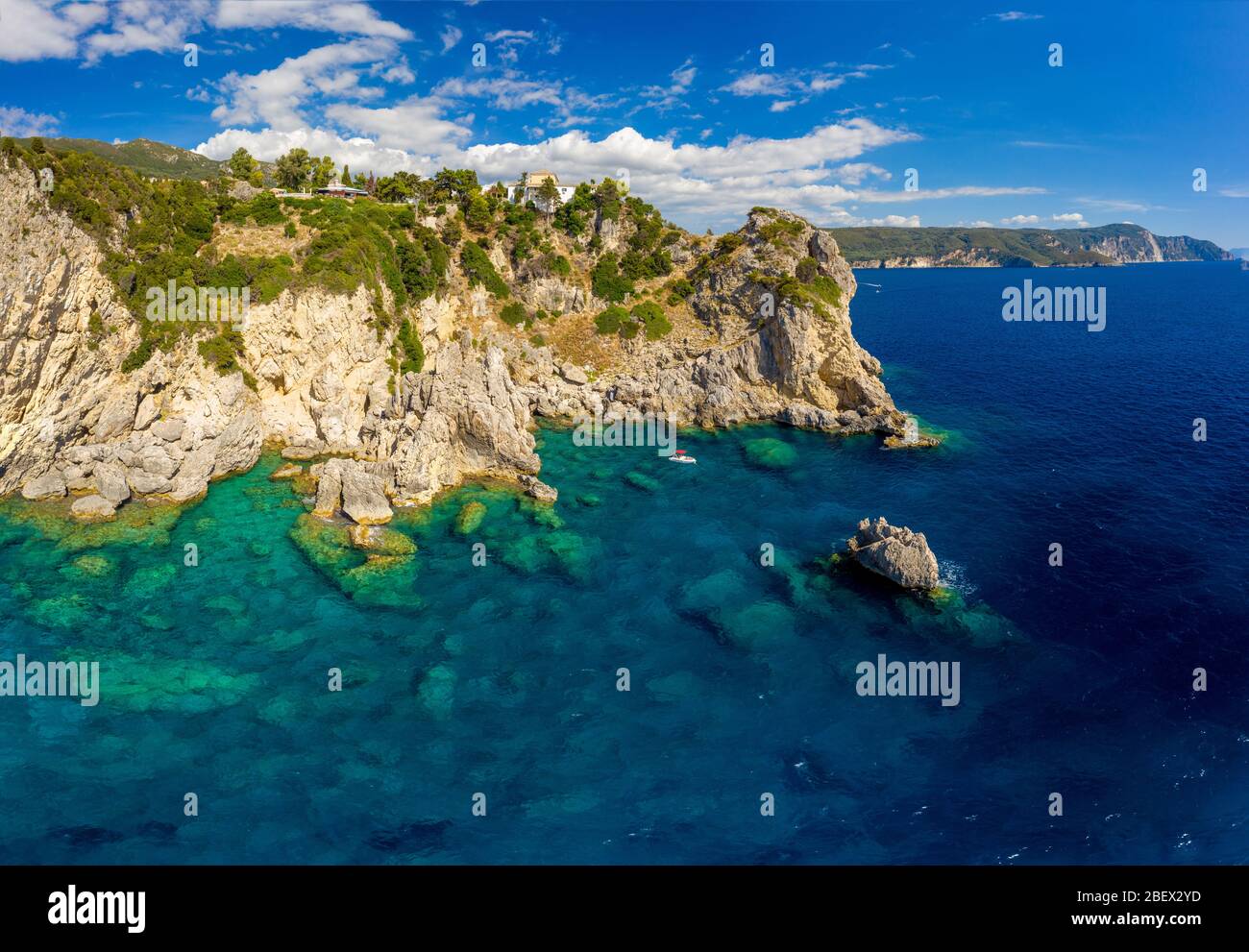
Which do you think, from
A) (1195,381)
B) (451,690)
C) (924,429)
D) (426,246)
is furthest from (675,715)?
(1195,381)

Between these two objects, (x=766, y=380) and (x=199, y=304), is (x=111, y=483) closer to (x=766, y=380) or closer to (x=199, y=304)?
(x=199, y=304)

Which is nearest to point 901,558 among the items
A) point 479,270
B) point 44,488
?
point 44,488

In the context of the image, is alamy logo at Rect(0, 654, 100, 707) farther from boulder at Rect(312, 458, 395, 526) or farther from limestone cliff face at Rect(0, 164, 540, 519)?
boulder at Rect(312, 458, 395, 526)

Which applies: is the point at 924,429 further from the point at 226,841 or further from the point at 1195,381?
the point at 226,841

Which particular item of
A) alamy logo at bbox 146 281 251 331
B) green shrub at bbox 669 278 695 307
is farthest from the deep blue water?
green shrub at bbox 669 278 695 307

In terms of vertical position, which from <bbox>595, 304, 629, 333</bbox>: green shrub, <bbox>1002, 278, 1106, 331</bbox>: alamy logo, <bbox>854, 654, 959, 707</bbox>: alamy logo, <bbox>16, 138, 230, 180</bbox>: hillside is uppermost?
<bbox>16, 138, 230, 180</bbox>: hillside
